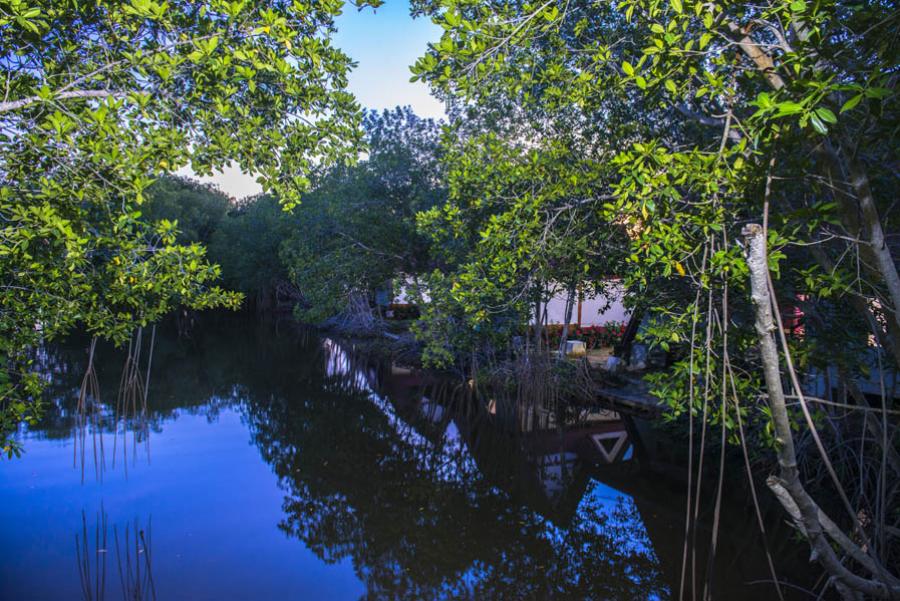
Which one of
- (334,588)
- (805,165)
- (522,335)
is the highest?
(805,165)

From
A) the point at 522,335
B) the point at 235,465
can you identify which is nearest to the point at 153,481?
the point at 235,465

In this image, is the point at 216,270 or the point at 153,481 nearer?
the point at 216,270

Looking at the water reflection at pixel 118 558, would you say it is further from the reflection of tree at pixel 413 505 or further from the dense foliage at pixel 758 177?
the dense foliage at pixel 758 177

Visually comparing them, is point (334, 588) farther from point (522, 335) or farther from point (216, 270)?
point (522, 335)

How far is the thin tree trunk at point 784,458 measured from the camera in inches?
93.6

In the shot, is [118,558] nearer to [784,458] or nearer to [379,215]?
[784,458]

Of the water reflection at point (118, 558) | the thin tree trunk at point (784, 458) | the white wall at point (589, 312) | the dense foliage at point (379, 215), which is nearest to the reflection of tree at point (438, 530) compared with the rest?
the water reflection at point (118, 558)

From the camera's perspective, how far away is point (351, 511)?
7656 millimetres

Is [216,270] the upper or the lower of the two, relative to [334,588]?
upper

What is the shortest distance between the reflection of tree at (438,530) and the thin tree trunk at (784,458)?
10.5 feet

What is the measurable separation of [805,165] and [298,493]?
6900 mm

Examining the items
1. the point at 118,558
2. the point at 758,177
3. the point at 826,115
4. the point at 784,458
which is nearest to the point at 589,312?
the point at 118,558

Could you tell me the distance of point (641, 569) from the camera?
6.11 meters

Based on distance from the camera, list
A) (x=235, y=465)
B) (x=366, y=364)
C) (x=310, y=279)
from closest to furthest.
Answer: (x=235, y=465) → (x=310, y=279) → (x=366, y=364)
